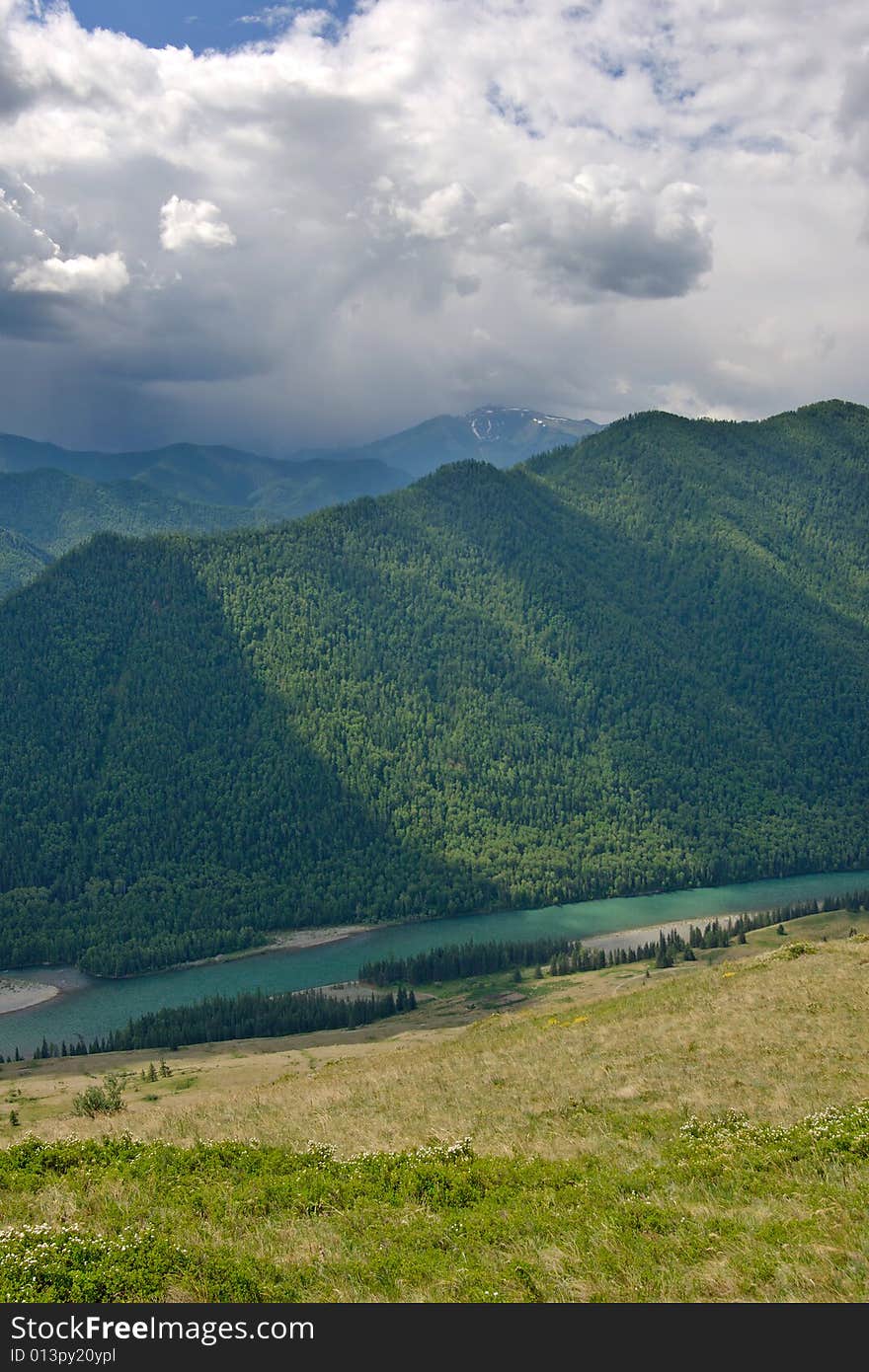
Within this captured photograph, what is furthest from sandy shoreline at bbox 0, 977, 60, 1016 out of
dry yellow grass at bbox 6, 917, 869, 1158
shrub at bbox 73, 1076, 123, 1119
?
shrub at bbox 73, 1076, 123, 1119

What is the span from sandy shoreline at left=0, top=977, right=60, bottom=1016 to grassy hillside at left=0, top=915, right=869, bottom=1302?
153780 millimetres

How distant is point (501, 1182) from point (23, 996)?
633 ft

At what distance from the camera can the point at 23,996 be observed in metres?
194

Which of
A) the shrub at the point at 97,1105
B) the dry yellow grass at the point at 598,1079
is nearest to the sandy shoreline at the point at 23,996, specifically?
the dry yellow grass at the point at 598,1079

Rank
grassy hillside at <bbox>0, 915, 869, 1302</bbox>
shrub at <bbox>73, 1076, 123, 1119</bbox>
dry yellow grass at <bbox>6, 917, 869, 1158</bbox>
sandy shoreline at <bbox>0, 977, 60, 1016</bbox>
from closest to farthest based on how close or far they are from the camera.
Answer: grassy hillside at <bbox>0, 915, 869, 1302</bbox> < dry yellow grass at <bbox>6, 917, 869, 1158</bbox> < shrub at <bbox>73, 1076, 123, 1119</bbox> < sandy shoreline at <bbox>0, 977, 60, 1016</bbox>

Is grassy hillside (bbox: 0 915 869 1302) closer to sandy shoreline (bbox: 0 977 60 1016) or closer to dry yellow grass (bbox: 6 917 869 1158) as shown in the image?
dry yellow grass (bbox: 6 917 869 1158)

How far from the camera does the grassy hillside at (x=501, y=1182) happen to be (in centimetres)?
2192

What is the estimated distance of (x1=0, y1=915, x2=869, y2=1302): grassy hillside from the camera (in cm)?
2192

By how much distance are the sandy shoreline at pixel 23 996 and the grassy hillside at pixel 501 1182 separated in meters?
154
